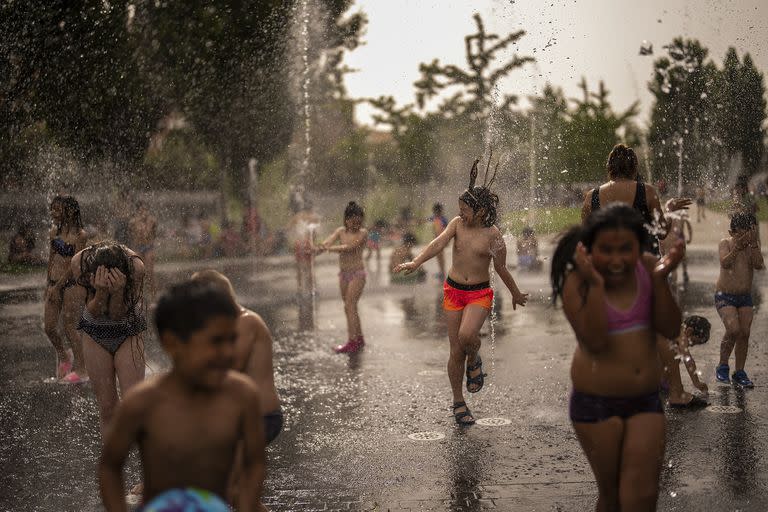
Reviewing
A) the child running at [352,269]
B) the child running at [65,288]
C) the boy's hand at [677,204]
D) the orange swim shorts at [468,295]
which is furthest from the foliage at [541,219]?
the boy's hand at [677,204]

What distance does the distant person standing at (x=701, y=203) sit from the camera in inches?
1001

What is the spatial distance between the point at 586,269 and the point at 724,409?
12.8ft

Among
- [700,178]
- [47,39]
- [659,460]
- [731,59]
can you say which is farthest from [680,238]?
[700,178]

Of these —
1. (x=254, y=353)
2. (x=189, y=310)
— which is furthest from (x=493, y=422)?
(x=189, y=310)

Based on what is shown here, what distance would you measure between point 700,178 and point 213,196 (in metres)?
20.7

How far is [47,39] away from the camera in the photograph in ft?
65.7

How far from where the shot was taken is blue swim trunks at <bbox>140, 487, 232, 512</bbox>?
2.54 meters

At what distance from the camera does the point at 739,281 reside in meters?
7.75

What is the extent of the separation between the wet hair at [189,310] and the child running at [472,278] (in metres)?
4.30

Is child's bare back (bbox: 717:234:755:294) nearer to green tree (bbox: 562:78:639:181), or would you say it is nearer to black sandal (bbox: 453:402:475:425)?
black sandal (bbox: 453:402:475:425)

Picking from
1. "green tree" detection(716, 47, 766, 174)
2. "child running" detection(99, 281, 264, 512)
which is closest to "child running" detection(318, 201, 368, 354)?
"child running" detection(99, 281, 264, 512)

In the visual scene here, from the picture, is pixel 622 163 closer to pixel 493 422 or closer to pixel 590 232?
pixel 493 422

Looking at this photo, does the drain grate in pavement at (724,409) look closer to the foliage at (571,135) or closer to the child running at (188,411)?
the child running at (188,411)

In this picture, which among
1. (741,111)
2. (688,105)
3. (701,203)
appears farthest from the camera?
(701,203)
